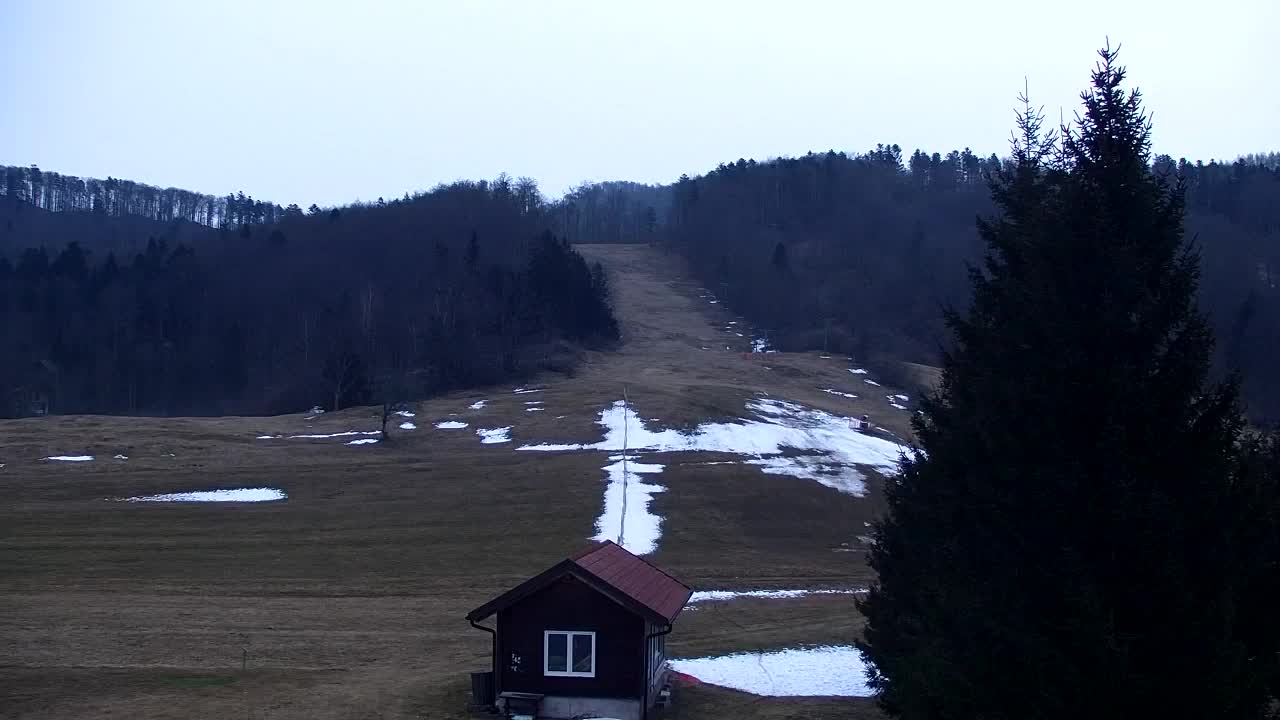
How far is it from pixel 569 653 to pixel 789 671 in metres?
6.52

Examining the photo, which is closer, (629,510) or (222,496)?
(629,510)

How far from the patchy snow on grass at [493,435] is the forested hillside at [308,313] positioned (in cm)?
1353

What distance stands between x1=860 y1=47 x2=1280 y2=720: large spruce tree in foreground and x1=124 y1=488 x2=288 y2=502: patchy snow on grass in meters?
42.4

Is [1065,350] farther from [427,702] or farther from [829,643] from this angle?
[829,643]

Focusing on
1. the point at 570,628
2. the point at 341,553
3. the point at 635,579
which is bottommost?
the point at 341,553

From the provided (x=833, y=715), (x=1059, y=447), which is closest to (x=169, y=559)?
(x=833, y=715)

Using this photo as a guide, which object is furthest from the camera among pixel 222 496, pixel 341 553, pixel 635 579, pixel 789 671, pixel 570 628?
pixel 222 496

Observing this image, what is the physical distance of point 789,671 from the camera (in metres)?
24.8

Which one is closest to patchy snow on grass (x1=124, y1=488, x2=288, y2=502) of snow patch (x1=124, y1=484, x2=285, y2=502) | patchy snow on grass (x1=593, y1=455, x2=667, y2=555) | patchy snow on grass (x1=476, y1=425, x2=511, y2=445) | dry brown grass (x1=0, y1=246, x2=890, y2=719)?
snow patch (x1=124, y1=484, x2=285, y2=502)

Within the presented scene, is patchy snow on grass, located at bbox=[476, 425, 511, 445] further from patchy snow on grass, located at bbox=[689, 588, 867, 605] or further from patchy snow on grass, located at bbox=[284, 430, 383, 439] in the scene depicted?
patchy snow on grass, located at bbox=[689, 588, 867, 605]

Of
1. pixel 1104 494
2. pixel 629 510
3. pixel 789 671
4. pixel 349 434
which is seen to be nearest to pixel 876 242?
pixel 349 434

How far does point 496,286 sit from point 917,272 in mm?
50922

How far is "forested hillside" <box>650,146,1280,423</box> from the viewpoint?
97.2 m

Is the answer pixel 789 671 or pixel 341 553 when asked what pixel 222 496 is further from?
pixel 789 671
